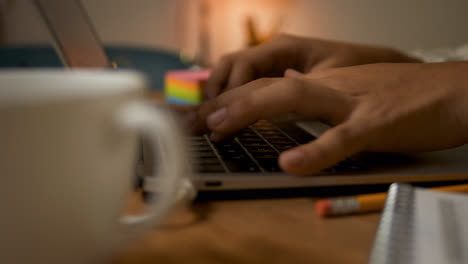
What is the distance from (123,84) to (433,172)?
289 millimetres

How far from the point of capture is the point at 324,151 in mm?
321

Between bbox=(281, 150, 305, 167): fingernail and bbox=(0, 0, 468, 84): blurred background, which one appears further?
bbox=(0, 0, 468, 84): blurred background

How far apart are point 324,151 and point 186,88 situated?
668 mm

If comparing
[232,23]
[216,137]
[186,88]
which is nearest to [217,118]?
[216,137]

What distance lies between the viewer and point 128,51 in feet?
6.07

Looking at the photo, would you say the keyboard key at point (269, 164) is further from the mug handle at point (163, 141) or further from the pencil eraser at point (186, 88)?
the pencil eraser at point (186, 88)

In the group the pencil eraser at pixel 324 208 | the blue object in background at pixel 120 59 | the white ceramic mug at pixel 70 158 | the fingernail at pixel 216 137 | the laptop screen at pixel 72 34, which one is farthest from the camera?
the blue object in background at pixel 120 59

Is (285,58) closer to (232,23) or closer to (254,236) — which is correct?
(254,236)

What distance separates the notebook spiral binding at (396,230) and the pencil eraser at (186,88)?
2.07ft

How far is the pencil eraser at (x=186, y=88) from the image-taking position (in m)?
0.89

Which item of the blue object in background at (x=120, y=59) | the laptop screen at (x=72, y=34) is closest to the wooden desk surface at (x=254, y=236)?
the laptop screen at (x=72, y=34)

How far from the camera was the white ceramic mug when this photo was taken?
146mm

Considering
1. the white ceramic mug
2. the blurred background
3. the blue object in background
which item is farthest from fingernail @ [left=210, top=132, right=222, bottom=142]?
the blue object in background

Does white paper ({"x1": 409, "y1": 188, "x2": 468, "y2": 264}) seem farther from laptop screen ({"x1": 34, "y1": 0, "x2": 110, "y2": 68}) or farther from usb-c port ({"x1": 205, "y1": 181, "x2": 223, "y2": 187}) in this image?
laptop screen ({"x1": 34, "y1": 0, "x2": 110, "y2": 68})
